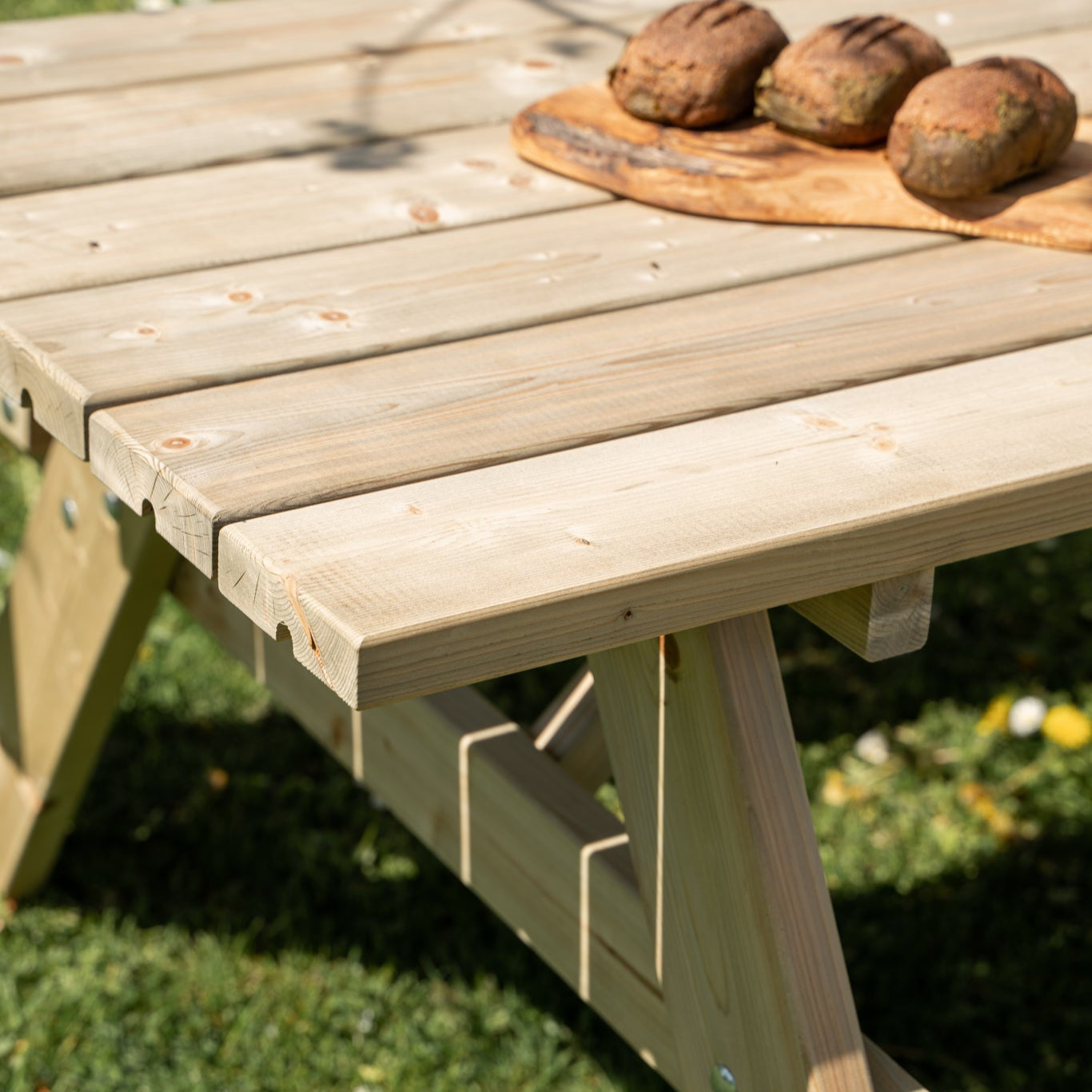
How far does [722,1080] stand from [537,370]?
0.56 metres

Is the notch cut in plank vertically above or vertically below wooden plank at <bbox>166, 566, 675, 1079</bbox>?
above

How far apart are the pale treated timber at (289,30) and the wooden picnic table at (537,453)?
3cm

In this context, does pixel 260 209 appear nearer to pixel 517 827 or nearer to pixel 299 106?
pixel 299 106

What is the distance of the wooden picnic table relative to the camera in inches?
32.1

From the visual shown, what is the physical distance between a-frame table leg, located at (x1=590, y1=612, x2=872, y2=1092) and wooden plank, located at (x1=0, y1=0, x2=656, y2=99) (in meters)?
0.99

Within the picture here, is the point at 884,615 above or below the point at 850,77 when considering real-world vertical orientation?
below

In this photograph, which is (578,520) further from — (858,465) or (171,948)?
(171,948)

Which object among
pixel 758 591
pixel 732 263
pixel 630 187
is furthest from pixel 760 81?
pixel 758 591

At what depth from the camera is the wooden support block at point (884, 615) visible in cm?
89

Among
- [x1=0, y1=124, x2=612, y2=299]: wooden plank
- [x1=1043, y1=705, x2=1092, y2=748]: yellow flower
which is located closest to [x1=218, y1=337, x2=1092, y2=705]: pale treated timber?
[x1=0, y1=124, x2=612, y2=299]: wooden plank

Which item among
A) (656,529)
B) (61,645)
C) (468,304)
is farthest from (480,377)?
(61,645)

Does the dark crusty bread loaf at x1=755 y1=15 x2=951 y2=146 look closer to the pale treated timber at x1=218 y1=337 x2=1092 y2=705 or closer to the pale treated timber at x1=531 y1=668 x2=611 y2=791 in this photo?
the pale treated timber at x1=218 y1=337 x2=1092 y2=705

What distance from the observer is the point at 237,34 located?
5.94ft

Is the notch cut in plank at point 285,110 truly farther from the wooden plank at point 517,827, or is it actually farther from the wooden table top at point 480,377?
the wooden plank at point 517,827
